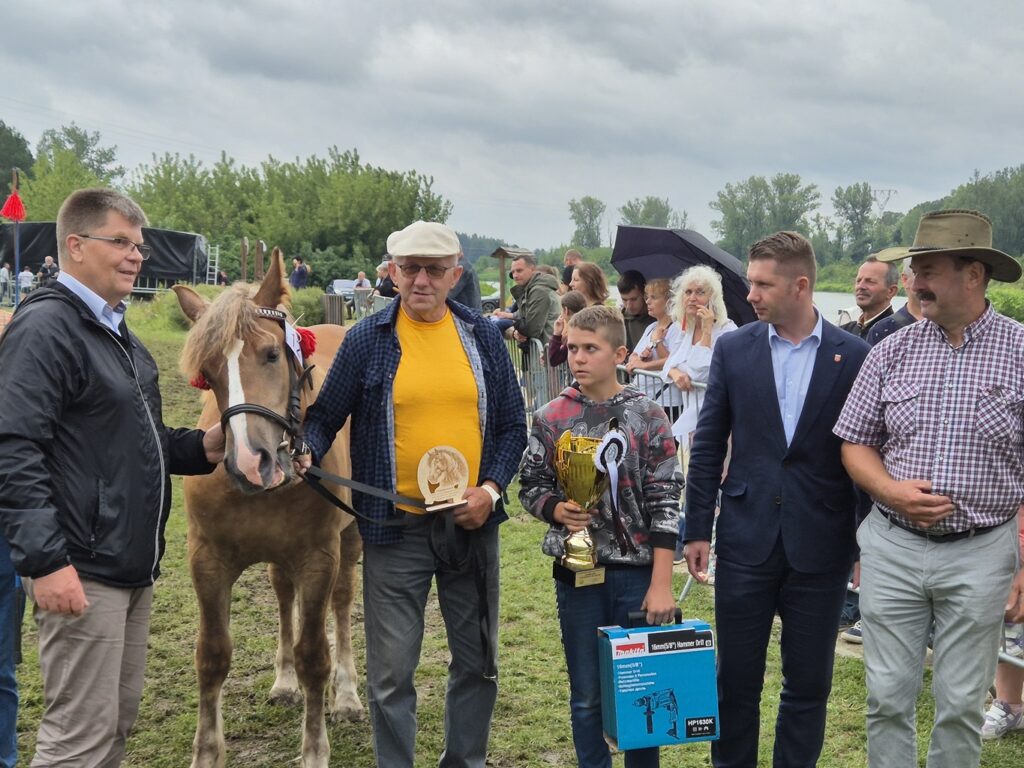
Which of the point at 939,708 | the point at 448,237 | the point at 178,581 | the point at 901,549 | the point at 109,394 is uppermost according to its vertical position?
the point at 448,237

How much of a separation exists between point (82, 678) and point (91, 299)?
114 cm

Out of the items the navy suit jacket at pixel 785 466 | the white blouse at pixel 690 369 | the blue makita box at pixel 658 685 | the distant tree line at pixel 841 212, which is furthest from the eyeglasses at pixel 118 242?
the distant tree line at pixel 841 212

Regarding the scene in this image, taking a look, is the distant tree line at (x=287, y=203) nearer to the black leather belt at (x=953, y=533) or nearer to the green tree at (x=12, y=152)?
the green tree at (x=12, y=152)

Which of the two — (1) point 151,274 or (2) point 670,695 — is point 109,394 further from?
(1) point 151,274

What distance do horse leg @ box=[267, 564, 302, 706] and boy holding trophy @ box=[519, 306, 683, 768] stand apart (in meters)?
2.05

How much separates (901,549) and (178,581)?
5.19 metres

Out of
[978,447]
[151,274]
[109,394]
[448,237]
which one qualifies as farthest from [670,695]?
[151,274]

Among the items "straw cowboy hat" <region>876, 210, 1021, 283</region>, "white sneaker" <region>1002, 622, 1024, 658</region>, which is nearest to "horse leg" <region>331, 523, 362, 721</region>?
"straw cowboy hat" <region>876, 210, 1021, 283</region>

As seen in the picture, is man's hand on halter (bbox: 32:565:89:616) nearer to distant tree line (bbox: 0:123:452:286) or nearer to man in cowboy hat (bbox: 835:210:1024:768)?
man in cowboy hat (bbox: 835:210:1024:768)

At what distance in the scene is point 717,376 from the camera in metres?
3.42

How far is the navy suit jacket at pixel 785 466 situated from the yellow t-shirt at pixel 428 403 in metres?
0.91

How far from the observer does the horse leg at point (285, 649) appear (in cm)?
472

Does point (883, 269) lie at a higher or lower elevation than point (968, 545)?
higher

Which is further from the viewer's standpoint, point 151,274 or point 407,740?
point 151,274
